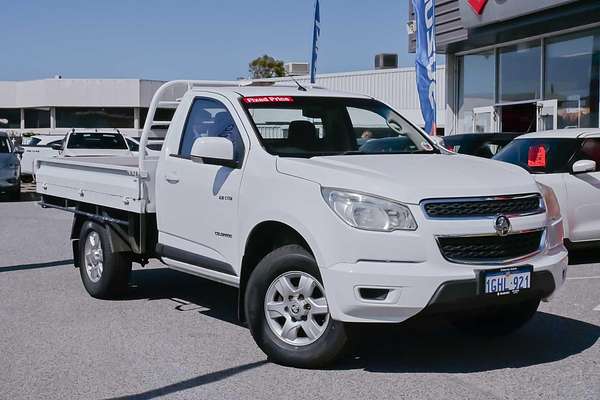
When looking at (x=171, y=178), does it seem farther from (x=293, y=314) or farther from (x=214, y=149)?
(x=293, y=314)

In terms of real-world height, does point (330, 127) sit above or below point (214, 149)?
above

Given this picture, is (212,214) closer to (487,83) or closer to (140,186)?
(140,186)

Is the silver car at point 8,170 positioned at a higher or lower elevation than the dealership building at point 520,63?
lower

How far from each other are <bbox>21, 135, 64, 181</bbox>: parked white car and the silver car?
2.06m

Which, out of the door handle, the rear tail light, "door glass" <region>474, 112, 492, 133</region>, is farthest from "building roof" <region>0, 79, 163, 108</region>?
the door handle

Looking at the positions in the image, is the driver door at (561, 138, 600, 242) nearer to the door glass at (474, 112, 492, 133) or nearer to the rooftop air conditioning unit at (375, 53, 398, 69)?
the door glass at (474, 112, 492, 133)

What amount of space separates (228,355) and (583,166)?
581cm

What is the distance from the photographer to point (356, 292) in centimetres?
521

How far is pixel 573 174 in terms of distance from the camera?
1027cm

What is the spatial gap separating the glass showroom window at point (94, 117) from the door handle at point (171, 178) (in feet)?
169

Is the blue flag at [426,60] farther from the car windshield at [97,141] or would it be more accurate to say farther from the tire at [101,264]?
the tire at [101,264]

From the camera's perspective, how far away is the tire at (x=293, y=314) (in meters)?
5.52

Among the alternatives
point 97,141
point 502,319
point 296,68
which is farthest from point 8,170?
point 502,319

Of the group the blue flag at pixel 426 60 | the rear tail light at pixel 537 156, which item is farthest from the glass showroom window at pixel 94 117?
the rear tail light at pixel 537 156
